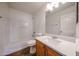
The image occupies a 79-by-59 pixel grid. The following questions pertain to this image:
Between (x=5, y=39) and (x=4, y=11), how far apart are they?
1.64 feet

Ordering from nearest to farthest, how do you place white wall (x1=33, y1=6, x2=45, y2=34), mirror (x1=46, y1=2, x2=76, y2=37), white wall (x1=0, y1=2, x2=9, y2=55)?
mirror (x1=46, y1=2, x2=76, y2=37) < white wall (x1=0, y1=2, x2=9, y2=55) < white wall (x1=33, y1=6, x2=45, y2=34)

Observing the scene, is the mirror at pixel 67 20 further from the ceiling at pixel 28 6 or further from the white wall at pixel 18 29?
the white wall at pixel 18 29

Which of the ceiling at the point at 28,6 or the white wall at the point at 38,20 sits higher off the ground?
the ceiling at the point at 28,6

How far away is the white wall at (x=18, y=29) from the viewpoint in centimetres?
125

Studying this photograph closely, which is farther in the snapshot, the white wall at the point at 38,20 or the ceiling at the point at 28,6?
the white wall at the point at 38,20

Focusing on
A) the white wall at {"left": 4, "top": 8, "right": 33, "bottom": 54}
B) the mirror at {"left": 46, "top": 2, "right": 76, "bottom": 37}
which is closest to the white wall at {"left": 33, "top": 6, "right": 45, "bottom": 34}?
the white wall at {"left": 4, "top": 8, "right": 33, "bottom": 54}

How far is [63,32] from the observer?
1339 millimetres

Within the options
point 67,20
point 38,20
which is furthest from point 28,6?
point 67,20

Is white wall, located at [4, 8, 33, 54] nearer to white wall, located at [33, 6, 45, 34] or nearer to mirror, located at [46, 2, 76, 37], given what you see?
white wall, located at [33, 6, 45, 34]

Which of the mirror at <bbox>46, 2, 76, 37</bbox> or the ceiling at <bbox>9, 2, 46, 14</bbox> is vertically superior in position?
the ceiling at <bbox>9, 2, 46, 14</bbox>

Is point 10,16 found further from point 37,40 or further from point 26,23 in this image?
point 37,40

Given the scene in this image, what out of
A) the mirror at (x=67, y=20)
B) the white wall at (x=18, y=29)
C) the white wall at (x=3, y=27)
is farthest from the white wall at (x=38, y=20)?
the white wall at (x=3, y=27)

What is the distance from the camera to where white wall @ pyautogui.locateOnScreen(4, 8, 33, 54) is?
1.25m

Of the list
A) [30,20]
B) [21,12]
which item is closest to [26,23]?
[30,20]
